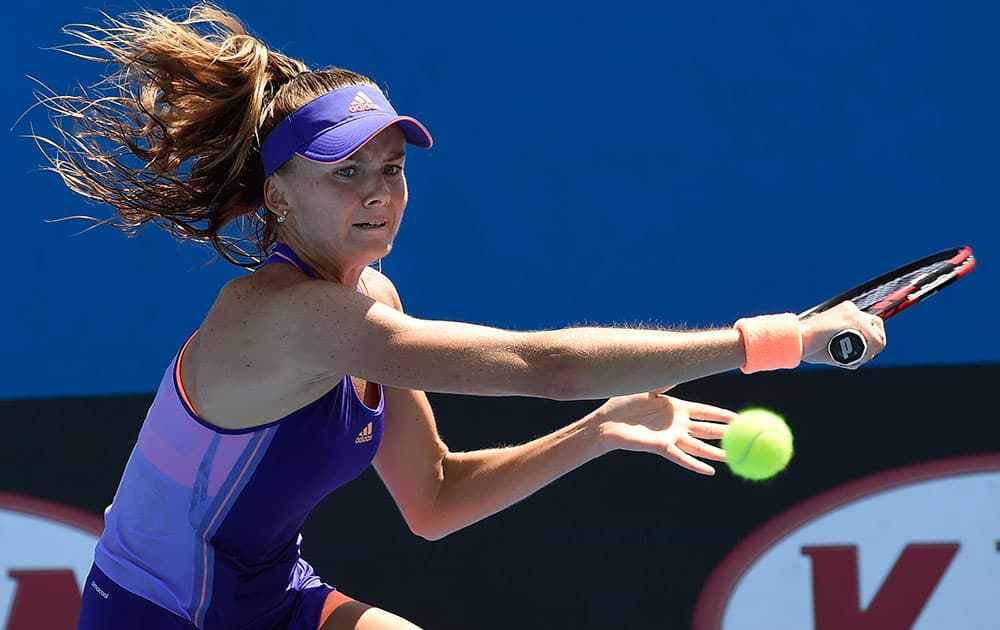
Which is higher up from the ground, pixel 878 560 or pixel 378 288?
pixel 378 288

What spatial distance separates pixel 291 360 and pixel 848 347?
0.84 m

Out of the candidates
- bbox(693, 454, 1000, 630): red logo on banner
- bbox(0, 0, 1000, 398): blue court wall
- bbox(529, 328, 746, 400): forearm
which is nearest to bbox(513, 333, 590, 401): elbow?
bbox(529, 328, 746, 400): forearm

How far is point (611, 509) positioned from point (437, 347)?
64.2 inches

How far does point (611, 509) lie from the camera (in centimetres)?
352

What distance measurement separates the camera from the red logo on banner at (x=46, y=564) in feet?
11.8

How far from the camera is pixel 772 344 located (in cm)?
193

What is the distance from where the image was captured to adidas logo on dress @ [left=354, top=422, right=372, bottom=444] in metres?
2.35

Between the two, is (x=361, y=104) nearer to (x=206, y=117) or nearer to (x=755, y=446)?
(x=206, y=117)

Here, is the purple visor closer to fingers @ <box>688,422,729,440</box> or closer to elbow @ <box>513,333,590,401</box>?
elbow @ <box>513,333,590,401</box>

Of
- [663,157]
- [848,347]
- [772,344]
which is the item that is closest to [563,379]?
[772,344]

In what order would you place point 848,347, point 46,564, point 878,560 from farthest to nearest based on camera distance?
point 46,564
point 878,560
point 848,347

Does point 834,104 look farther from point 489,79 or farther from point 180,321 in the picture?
point 180,321

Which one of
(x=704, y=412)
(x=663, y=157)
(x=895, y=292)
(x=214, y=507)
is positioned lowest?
(x=214, y=507)

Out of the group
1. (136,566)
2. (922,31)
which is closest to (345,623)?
(136,566)
